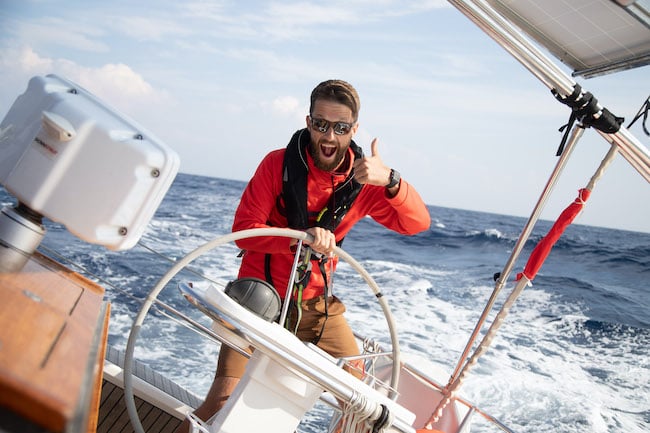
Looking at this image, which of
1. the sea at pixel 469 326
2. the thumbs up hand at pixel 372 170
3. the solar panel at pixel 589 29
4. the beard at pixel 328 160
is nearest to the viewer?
the solar panel at pixel 589 29

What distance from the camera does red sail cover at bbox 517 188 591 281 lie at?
180 cm

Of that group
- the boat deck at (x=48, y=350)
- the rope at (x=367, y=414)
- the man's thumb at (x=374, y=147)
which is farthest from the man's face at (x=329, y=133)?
the boat deck at (x=48, y=350)

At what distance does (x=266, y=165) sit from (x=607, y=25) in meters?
1.15

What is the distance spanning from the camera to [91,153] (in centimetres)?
97

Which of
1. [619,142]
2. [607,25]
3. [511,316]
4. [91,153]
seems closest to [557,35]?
[607,25]

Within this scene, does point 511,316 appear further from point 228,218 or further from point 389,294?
point 228,218

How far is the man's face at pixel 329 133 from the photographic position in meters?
1.90

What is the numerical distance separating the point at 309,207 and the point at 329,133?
30 centimetres

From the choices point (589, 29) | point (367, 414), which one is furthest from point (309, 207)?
point (589, 29)

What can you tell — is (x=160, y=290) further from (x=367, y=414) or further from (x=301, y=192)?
(x=301, y=192)

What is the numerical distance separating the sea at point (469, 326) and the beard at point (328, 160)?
0.60 meters

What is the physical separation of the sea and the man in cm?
30

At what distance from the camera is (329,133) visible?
6.24 ft

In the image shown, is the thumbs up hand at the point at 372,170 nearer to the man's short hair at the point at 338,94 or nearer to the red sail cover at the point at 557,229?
the man's short hair at the point at 338,94
